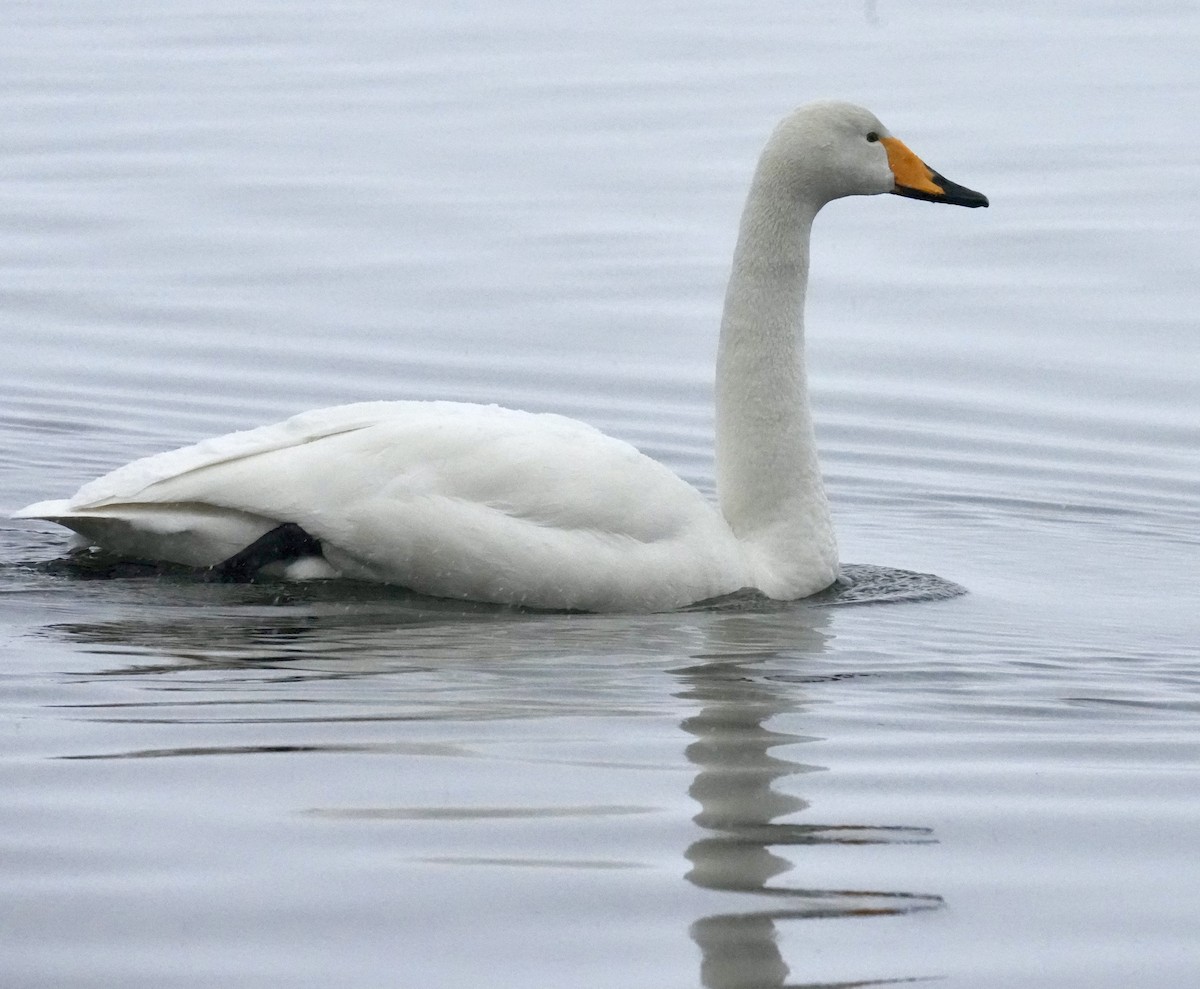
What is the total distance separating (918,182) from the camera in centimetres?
887

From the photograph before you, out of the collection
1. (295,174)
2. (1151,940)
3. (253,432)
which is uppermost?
(295,174)

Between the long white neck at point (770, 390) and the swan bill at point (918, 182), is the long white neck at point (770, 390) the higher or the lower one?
the lower one

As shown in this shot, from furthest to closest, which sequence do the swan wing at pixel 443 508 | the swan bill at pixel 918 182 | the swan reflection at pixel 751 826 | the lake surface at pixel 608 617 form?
1. the swan bill at pixel 918 182
2. the swan wing at pixel 443 508
3. the lake surface at pixel 608 617
4. the swan reflection at pixel 751 826

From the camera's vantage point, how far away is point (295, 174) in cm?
1914

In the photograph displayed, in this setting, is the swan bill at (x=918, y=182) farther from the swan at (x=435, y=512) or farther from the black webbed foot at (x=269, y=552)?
the black webbed foot at (x=269, y=552)

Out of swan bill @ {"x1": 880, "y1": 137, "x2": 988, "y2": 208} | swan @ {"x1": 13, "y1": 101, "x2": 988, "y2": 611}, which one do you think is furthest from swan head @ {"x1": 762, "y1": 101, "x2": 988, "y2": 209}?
swan @ {"x1": 13, "y1": 101, "x2": 988, "y2": 611}

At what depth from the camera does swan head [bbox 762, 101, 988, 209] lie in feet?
28.1

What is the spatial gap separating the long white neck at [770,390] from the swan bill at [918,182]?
36cm

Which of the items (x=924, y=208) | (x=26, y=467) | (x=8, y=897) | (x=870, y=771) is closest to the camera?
(x=8, y=897)

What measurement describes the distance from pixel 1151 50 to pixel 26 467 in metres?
19.6

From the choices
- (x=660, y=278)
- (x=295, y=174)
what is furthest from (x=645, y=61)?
(x=660, y=278)

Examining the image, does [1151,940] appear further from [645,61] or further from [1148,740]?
[645,61]

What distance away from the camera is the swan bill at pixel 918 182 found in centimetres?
879

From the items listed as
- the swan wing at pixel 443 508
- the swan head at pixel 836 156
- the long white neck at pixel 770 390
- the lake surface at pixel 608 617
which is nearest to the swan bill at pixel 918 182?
the swan head at pixel 836 156
